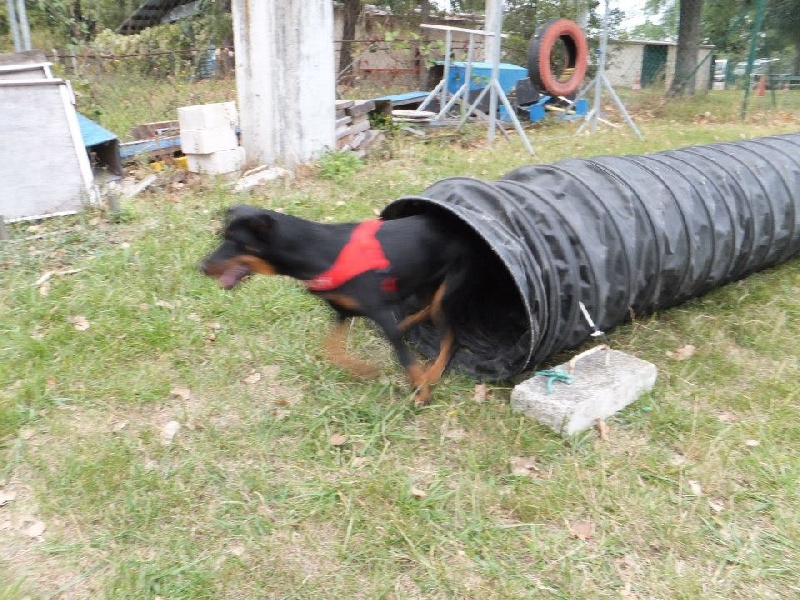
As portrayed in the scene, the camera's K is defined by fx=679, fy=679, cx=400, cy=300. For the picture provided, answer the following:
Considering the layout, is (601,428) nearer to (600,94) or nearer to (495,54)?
(495,54)

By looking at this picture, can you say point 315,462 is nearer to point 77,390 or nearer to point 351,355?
point 351,355

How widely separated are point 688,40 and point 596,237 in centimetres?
1645

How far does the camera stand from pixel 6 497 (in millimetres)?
3229

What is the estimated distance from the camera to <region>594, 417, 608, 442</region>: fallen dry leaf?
11.6 feet

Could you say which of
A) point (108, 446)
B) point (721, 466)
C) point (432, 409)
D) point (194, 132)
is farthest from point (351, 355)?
point (194, 132)

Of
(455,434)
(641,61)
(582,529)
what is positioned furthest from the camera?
(641,61)

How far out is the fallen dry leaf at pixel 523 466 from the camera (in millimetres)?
3334

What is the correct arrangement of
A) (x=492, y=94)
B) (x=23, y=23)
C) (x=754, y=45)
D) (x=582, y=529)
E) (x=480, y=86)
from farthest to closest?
(x=754, y=45), (x=480, y=86), (x=492, y=94), (x=23, y=23), (x=582, y=529)

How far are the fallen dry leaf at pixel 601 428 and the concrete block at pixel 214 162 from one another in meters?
5.54

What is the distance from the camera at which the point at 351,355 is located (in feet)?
14.3

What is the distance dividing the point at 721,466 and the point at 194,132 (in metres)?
6.32

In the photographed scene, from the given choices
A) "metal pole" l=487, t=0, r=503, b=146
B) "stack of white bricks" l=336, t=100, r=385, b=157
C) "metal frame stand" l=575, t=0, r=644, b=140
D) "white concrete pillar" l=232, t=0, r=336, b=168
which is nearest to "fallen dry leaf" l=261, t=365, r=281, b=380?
"white concrete pillar" l=232, t=0, r=336, b=168

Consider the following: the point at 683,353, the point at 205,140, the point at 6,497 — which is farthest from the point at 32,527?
the point at 205,140

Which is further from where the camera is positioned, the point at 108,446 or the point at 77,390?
the point at 77,390
